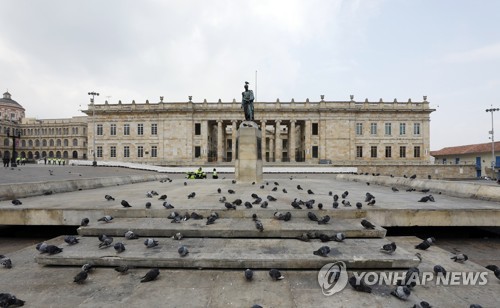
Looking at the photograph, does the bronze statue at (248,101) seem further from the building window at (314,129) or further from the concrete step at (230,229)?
the building window at (314,129)

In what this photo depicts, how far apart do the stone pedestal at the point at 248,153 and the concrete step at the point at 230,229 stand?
27.3 feet

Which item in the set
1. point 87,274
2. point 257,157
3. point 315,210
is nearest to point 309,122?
point 257,157

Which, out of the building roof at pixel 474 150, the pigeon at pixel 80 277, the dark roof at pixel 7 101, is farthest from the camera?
the dark roof at pixel 7 101

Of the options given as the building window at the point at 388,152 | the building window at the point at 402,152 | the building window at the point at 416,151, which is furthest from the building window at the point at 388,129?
the building window at the point at 416,151

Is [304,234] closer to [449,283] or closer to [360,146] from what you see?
[449,283]

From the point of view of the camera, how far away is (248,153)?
1389 cm

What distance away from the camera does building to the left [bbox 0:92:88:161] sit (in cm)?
Result: 8762

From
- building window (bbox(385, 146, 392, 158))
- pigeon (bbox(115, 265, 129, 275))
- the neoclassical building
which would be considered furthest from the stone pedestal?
building window (bbox(385, 146, 392, 158))

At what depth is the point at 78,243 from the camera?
4801mm

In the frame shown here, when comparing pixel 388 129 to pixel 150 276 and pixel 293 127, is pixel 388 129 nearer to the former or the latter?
pixel 293 127

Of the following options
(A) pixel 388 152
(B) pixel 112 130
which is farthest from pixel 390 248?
(B) pixel 112 130

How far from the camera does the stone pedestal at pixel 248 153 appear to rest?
13820 mm

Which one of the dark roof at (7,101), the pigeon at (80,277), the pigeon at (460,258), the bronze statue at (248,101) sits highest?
the dark roof at (7,101)

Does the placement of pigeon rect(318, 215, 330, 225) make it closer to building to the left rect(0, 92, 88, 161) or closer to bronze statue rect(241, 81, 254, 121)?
bronze statue rect(241, 81, 254, 121)
